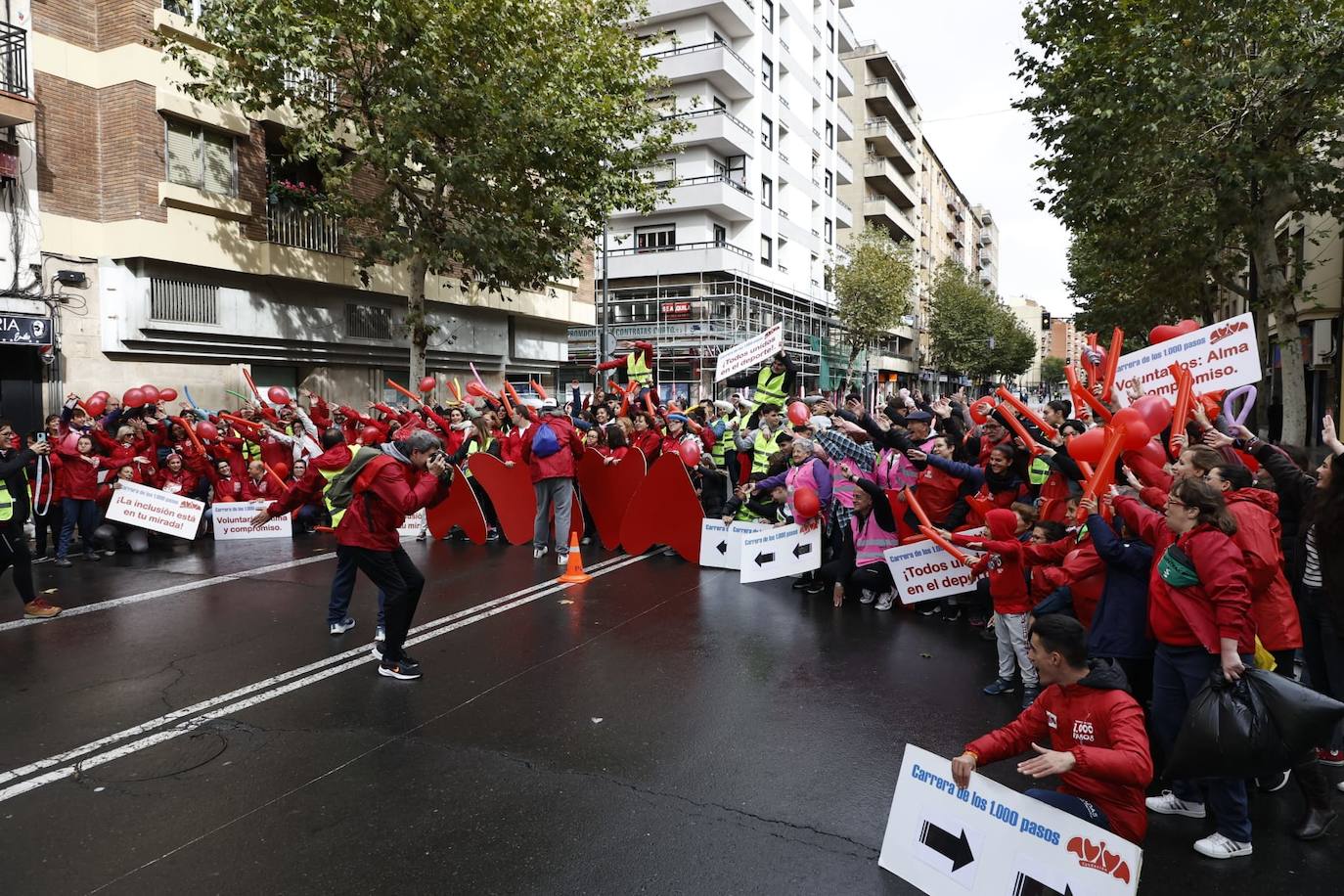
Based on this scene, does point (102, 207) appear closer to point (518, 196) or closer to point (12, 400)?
point (12, 400)

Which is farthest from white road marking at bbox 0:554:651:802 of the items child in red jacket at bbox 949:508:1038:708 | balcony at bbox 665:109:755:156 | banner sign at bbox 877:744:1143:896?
balcony at bbox 665:109:755:156

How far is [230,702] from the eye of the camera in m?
5.44

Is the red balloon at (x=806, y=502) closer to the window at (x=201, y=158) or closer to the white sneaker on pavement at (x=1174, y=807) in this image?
the white sneaker on pavement at (x=1174, y=807)

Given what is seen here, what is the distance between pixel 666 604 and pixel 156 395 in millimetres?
8634

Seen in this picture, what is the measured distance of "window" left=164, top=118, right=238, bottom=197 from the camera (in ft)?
55.2

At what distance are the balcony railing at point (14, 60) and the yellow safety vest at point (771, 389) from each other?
13.6 meters

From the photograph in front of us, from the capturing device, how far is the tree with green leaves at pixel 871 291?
134 ft

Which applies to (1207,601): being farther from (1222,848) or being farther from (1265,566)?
(1222,848)

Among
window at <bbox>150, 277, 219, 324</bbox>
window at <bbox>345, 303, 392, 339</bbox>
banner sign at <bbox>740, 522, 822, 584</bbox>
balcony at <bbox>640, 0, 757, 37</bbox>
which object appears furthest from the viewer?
balcony at <bbox>640, 0, 757, 37</bbox>

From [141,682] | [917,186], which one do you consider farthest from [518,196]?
[917,186]

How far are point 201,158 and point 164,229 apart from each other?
2064 millimetres

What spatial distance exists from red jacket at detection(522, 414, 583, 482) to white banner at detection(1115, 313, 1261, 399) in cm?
577

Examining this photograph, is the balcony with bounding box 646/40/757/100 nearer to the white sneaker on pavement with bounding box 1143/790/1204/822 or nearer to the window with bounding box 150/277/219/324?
the window with bounding box 150/277/219/324

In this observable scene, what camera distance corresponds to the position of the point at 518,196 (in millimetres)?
17547
